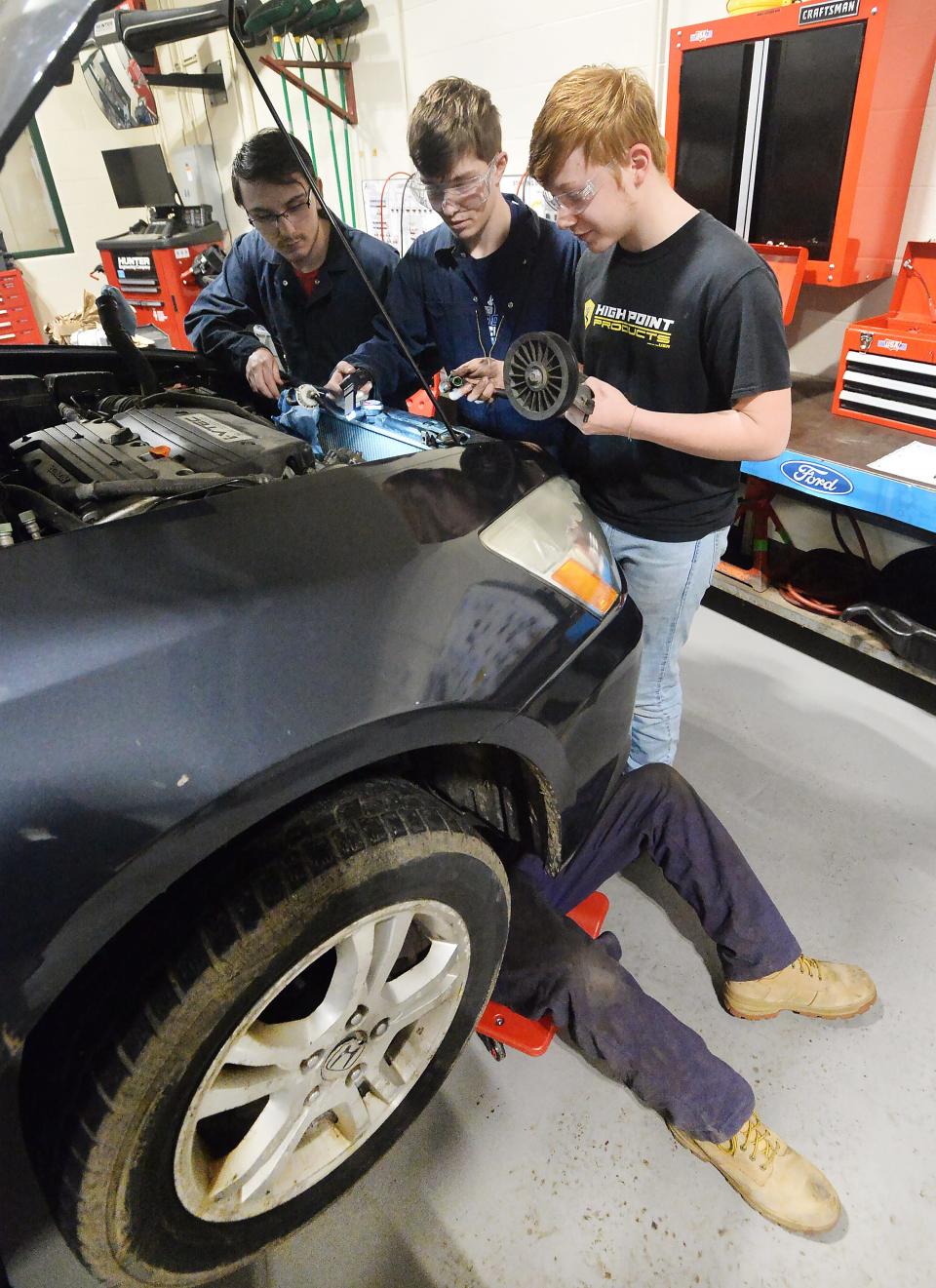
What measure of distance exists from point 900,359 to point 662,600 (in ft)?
3.68

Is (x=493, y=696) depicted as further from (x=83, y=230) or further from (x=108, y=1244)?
(x=83, y=230)

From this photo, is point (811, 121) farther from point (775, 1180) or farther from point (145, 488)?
point (775, 1180)

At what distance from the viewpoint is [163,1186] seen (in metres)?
0.86

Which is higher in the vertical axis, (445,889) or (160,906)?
(160,906)

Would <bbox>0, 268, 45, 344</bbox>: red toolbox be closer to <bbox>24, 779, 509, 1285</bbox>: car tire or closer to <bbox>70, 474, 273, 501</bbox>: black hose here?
<bbox>70, 474, 273, 501</bbox>: black hose

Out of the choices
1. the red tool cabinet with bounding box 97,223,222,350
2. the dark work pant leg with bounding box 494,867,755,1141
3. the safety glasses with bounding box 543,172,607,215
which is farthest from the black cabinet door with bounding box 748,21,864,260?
the red tool cabinet with bounding box 97,223,222,350

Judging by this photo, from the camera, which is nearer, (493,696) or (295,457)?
(493,696)

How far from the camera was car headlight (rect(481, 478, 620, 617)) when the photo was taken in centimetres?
107

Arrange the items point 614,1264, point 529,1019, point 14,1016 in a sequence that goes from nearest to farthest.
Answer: point 14,1016
point 614,1264
point 529,1019

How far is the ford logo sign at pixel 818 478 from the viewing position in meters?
1.89

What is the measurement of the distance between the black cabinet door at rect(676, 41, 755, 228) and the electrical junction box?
3.77m

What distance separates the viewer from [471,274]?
179 centimetres

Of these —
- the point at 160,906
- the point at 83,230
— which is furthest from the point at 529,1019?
the point at 83,230

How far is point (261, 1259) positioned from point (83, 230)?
7097mm
